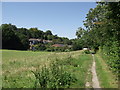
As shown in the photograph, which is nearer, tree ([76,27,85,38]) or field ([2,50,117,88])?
field ([2,50,117,88])

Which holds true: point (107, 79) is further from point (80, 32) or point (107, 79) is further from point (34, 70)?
point (80, 32)

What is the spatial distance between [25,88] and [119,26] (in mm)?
7288

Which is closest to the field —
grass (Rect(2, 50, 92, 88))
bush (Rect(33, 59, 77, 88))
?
grass (Rect(2, 50, 92, 88))

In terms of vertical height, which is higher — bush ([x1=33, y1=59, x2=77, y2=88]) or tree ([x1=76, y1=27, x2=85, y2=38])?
tree ([x1=76, y1=27, x2=85, y2=38])

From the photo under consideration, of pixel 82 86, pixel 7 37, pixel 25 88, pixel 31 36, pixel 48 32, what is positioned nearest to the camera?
pixel 25 88

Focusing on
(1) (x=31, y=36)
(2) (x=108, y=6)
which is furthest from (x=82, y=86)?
(1) (x=31, y=36)

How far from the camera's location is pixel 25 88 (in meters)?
7.17

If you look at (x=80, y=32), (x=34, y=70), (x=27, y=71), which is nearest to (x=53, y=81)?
(x=34, y=70)

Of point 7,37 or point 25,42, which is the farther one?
point 25,42

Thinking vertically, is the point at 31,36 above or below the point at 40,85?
above

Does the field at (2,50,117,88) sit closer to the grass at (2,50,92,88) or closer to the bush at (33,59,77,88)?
the grass at (2,50,92,88)

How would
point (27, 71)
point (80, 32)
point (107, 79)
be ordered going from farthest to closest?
point (80, 32) → point (27, 71) → point (107, 79)

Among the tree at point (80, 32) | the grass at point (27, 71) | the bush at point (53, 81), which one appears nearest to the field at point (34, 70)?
the grass at point (27, 71)

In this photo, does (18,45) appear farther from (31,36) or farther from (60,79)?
(60,79)
